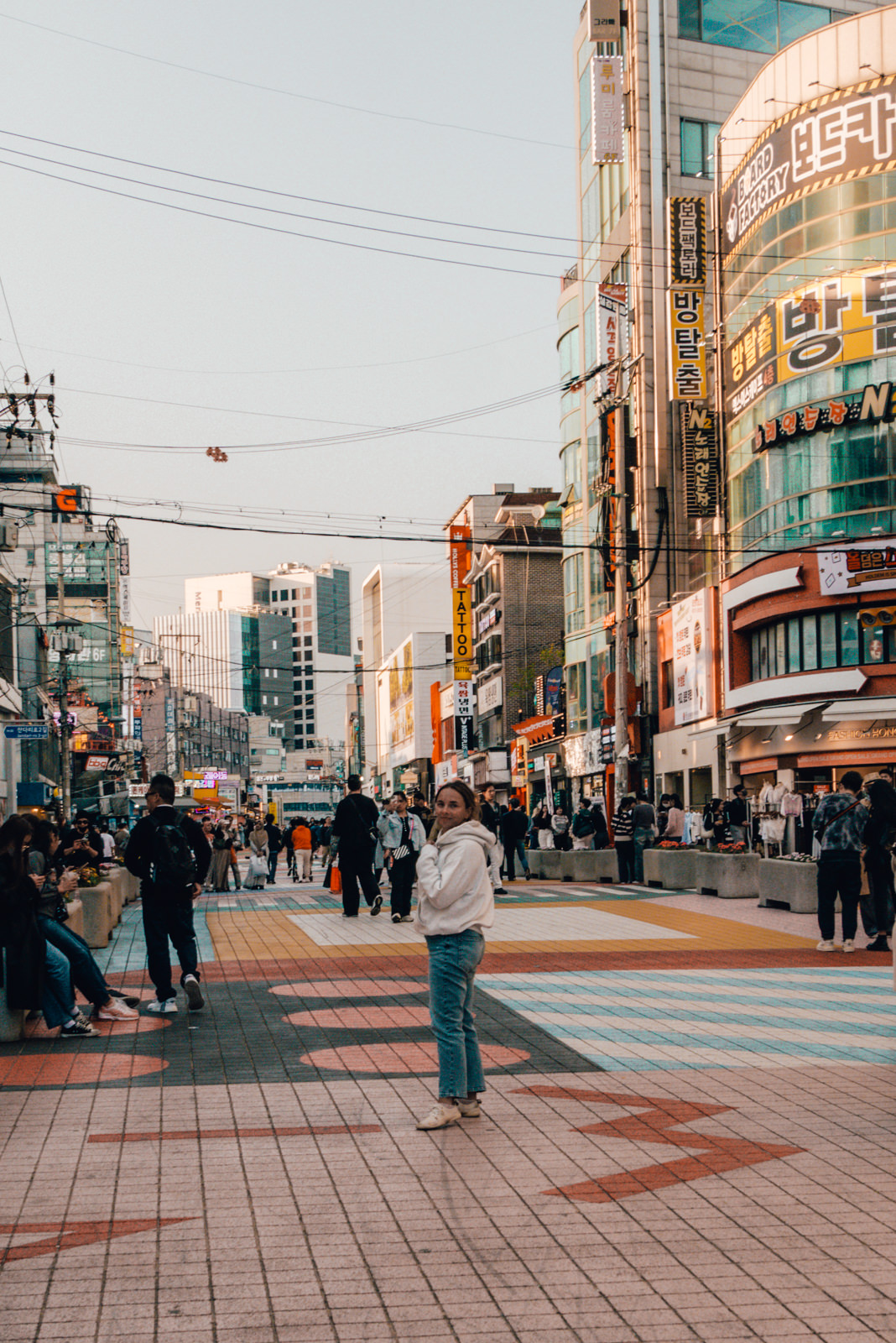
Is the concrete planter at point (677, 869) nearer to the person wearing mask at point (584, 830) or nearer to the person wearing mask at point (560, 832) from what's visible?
the person wearing mask at point (584, 830)

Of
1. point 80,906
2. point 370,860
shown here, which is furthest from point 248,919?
point 80,906

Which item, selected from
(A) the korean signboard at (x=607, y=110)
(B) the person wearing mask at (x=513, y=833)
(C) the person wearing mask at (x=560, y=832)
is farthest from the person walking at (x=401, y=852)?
(A) the korean signboard at (x=607, y=110)

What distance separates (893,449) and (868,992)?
27.2 metres

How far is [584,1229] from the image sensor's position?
18.1 feet

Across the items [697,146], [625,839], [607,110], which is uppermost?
[607,110]

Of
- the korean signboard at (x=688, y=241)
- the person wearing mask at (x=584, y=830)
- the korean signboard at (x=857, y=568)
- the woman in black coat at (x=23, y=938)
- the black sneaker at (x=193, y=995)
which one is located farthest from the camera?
the korean signboard at (x=688, y=241)

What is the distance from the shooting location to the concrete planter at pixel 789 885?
19.2 meters

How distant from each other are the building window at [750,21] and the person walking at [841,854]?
1733 inches

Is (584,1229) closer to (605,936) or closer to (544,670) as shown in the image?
(605,936)

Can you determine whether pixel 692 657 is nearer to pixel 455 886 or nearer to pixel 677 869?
pixel 677 869

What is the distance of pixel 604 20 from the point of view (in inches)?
2029

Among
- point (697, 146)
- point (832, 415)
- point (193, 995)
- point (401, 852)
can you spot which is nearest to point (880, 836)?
point (401, 852)

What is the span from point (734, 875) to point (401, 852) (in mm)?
6674

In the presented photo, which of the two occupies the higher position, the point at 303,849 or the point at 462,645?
the point at 462,645
